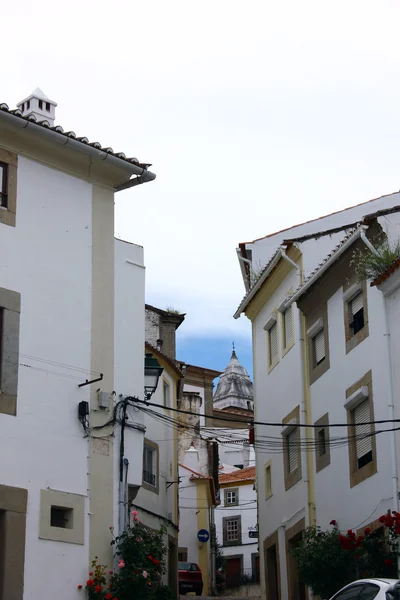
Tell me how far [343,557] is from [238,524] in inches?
1927

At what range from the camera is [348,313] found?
2627 centimetres

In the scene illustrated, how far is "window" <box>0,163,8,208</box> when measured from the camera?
20.4 meters

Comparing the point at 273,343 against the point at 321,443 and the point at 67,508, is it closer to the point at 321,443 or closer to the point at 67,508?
the point at 321,443

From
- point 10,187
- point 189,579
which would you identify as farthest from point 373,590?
point 189,579

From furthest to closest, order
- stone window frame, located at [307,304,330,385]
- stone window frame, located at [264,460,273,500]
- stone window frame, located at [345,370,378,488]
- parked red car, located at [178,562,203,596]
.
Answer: parked red car, located at [178,562,203,596], stone window frame, located at [264,460,273,500], stone window frame, located at [307,304,330,385], stone window frame, located at [345,370,378,488]

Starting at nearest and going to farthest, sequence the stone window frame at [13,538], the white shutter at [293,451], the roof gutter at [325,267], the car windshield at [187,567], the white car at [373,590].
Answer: the white car at [373,590] < the stone window frame at [13,538] < the roof gutter at [325,267] < the white shutter at [293,451] < the car windshield at [187,567]

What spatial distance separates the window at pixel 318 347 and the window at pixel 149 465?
245 inches

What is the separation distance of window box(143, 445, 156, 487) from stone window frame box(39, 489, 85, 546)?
1149 cm

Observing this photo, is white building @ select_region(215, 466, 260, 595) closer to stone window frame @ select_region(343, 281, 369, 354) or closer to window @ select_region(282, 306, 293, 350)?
window @ select_region(282, 306, 293, 350)

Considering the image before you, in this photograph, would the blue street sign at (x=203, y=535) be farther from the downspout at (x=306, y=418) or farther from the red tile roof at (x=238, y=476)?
the red tile roof at (x=238, y=476)

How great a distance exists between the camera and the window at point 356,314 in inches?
1004

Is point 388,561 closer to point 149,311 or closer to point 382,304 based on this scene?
point 382,304

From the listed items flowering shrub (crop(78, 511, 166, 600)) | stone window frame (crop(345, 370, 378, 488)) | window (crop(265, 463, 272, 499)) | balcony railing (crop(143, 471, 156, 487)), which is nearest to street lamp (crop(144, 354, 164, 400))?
flowering shrub (crop(78, 511, 166, 600))

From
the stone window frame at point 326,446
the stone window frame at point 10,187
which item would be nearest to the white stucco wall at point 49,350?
the stone window frame at point 10,187
